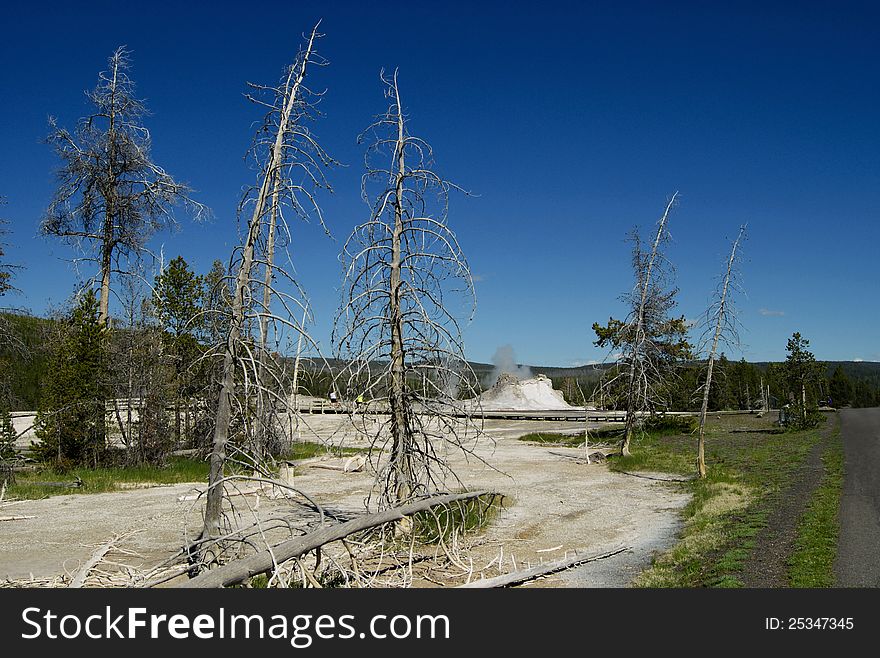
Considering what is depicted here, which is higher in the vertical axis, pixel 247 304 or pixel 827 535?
pixel 247 304

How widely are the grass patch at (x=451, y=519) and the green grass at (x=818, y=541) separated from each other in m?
4.14

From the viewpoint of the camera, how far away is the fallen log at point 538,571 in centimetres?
792

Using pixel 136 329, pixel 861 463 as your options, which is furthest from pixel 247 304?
pixel 861 463

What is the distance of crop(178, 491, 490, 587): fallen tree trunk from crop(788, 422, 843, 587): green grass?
4718 mm

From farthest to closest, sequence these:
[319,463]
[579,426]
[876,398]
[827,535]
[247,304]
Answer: [876,398] → [579,426] → [319,463] → [827,535] → [247,304]

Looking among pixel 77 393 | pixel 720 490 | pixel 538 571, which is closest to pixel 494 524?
pixel 538 571

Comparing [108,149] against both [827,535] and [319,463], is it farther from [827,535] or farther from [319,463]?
[827,535]

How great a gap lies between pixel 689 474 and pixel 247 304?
1548cm

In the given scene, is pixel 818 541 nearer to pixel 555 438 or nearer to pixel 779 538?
pixel 779 538

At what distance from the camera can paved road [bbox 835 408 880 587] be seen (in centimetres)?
802

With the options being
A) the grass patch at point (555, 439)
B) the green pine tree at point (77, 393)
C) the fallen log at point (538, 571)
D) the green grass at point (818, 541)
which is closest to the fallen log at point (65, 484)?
the green pine tree at point (77, 393)

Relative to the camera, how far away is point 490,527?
494 inches
